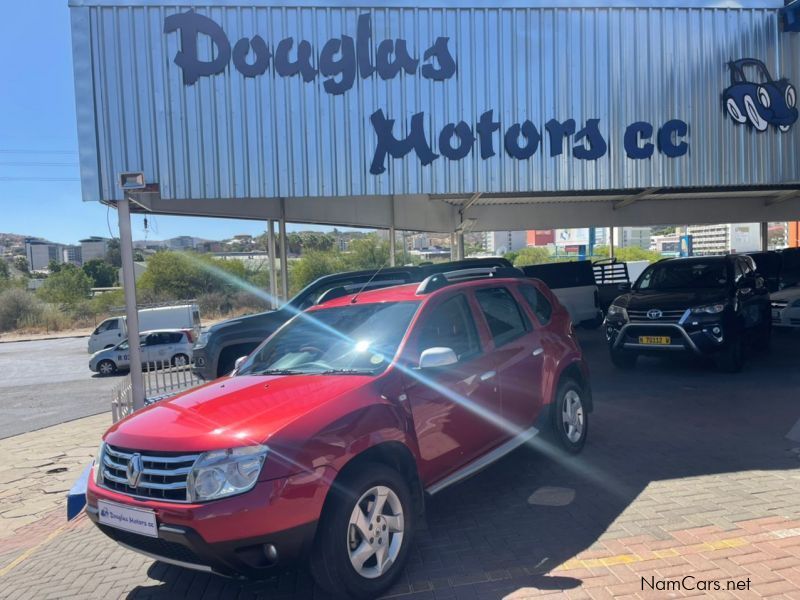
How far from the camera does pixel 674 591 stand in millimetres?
3393

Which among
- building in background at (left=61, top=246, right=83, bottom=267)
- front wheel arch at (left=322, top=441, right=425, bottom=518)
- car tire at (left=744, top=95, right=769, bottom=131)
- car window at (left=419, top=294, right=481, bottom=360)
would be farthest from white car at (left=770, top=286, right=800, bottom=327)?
building in background at (left=61, top=246, right=83, bottom=267)

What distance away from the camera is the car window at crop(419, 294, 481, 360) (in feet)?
14.5

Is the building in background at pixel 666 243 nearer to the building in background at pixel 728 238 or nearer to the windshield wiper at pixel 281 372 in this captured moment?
the building in background at pixel 728 238

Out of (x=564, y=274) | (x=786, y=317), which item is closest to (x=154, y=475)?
(x=786, y=317)

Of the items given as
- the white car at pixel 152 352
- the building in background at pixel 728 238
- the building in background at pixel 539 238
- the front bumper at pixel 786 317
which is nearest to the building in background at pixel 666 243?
the building in background at pixel 728 238

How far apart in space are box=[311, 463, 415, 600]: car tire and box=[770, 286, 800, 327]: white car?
37.5ft

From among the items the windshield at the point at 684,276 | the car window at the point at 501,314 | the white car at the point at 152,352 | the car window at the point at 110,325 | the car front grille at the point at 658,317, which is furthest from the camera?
the car window at the point at 110,325

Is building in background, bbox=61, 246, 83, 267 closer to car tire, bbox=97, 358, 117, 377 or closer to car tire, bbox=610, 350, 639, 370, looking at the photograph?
car tire, bbox=97, 358, 117, 377

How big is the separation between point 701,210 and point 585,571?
66.7 feet

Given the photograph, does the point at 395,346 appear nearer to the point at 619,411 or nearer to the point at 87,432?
the point at 619,411

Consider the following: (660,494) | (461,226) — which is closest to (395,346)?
(660,494)

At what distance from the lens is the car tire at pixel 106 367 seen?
19.8 metres

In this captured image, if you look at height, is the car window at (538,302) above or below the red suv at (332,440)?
above

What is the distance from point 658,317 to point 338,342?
631 centimetres
